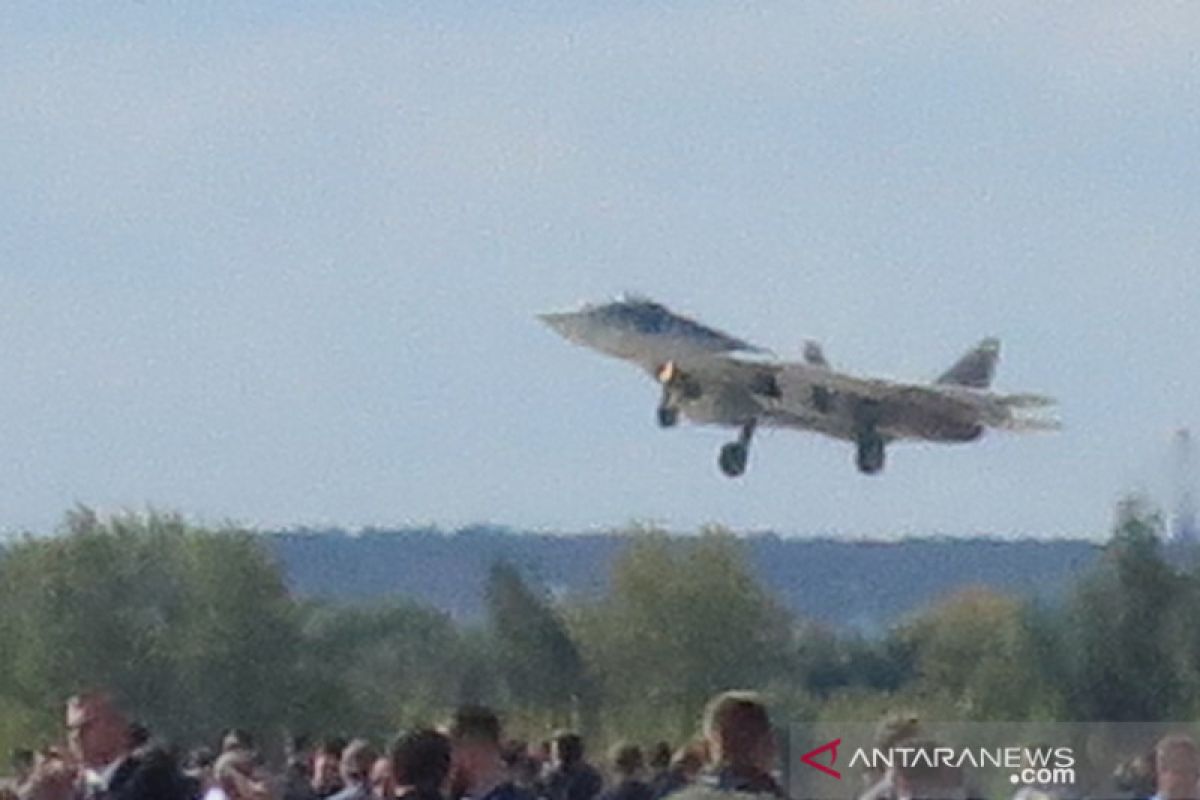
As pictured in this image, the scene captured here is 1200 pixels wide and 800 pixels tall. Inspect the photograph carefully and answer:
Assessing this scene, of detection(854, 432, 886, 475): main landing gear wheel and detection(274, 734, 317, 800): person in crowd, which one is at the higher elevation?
detection(854, 432, 886, 475): main landing gear wheel

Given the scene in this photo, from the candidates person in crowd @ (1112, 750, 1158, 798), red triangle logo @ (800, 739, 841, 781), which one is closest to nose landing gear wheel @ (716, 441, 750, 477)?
red triangle logo @ (800, 739, 841, 781)

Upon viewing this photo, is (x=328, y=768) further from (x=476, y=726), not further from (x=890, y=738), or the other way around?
(x=476, y=726)

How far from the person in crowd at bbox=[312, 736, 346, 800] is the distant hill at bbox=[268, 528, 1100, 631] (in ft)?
144

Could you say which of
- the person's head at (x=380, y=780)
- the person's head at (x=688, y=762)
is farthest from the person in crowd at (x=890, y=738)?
the person's head at (x=380, y=780)

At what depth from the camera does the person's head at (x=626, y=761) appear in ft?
74.6

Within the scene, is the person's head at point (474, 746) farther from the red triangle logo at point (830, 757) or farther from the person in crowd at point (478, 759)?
the red triangle logo at point (830, 757)

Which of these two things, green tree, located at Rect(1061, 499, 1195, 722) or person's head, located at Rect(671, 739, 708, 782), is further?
green tree, located at Rect(1061, 499, 1195, 722)

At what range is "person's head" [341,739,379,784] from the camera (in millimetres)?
20578

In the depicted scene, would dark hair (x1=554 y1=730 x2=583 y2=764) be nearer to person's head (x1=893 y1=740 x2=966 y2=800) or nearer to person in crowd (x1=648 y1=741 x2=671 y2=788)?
person in crowd (x1=648 y1=741 x2=671 y2=788)

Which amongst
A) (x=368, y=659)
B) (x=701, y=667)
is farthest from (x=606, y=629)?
(x=368, y=659)

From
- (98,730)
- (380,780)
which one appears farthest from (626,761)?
(98,730)

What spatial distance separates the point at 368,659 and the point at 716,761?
8029 centimetres

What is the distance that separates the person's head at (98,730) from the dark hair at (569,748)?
7900 mm

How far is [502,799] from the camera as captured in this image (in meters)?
16.1
